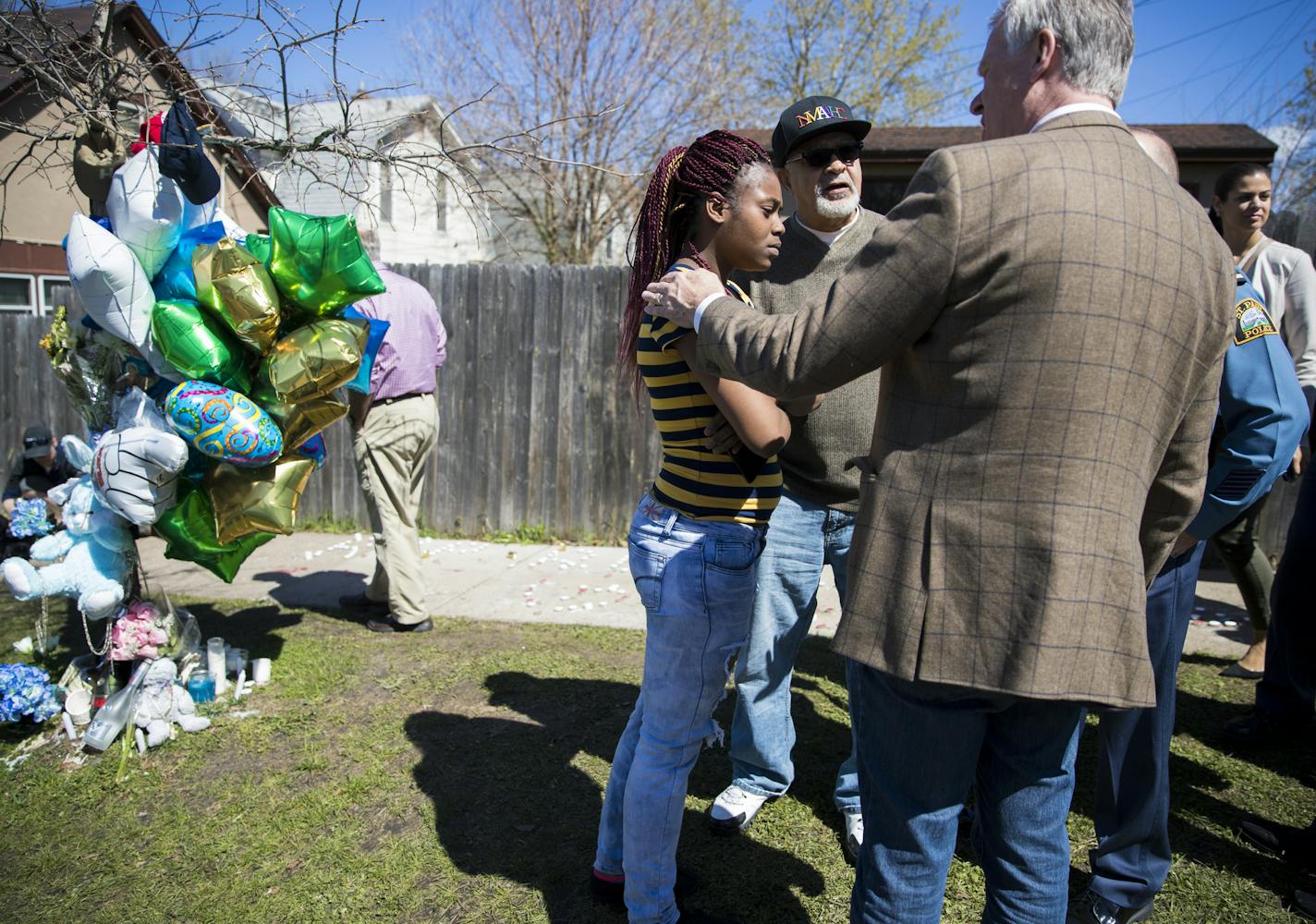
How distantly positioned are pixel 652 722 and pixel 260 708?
2425mm

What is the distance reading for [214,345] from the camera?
332cm

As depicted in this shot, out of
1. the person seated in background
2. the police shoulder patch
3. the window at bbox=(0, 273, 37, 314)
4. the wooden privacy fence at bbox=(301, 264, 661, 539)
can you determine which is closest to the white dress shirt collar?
the police shoulder patch

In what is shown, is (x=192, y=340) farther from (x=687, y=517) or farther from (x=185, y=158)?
(x=687, y=517)

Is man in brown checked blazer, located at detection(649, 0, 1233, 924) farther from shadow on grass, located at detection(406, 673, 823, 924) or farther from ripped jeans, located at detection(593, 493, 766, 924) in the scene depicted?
shadow on grass, located at detection(406, 673, 823, 924)

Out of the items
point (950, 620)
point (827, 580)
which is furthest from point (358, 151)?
point (827, 580)

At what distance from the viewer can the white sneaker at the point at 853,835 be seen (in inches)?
110

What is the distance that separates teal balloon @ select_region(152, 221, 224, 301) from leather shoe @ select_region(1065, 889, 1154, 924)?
3.59 metres

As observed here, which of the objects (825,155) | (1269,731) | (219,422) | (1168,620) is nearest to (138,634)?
(219,422)

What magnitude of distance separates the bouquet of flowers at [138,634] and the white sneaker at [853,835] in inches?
110

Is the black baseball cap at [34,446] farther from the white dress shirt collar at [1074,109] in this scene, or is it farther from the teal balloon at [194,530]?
the white dress shirt collar at [1074,109]

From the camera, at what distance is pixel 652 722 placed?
7.18 feet

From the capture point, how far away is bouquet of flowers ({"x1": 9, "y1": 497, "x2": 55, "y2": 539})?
396cm

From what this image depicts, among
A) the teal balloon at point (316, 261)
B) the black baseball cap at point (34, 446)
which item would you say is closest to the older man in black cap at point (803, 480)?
the teal balloon at point (316, 261)

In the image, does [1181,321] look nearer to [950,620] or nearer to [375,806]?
[950,620]
